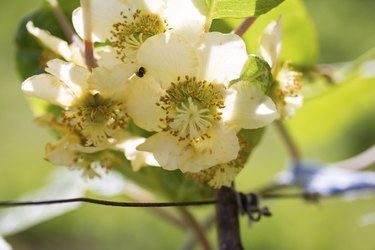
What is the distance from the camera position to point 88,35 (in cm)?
45

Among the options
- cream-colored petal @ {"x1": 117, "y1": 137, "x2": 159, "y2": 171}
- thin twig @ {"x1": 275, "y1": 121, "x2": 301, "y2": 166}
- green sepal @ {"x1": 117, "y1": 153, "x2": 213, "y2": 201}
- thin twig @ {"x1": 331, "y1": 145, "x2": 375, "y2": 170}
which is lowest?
thin twig @ {"x1": 331, "y1": 145, "x2": 375, "y2": 170}

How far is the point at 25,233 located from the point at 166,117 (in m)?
1.64

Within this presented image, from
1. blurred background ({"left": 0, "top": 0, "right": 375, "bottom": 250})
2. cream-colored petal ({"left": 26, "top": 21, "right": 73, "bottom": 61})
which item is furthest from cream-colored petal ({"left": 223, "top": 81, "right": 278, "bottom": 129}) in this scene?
blurred background ({"left": 0, "top": 0, "right": 375, "bottom": 250})

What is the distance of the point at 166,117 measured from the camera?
17.8 inches

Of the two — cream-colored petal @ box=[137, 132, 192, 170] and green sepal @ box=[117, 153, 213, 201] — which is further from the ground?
cream-colored petal @ box=[137, 132, 192, 170]

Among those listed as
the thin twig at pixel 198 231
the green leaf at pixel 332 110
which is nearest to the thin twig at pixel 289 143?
the green leaf at pixel 332 110

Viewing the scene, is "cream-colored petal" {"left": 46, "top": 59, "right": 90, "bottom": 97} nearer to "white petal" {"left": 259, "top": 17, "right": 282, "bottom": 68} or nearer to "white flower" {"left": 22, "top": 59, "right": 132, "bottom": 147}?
"white flower" {"left": 22, "top": 59, "right": 132, "bottom": 147}

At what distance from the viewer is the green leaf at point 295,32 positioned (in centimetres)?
63

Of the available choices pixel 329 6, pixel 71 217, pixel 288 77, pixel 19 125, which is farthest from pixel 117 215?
pixel 288 77

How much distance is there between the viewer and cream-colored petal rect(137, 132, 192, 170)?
1.43 ft

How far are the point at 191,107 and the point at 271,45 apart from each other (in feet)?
0.22

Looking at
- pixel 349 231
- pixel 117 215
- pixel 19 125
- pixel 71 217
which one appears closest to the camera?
pixel 349 231

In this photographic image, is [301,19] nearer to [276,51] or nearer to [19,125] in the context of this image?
[276,51]

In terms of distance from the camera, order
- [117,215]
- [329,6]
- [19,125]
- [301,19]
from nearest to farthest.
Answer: [301,19], [117,215], [19,125], [329,6]
